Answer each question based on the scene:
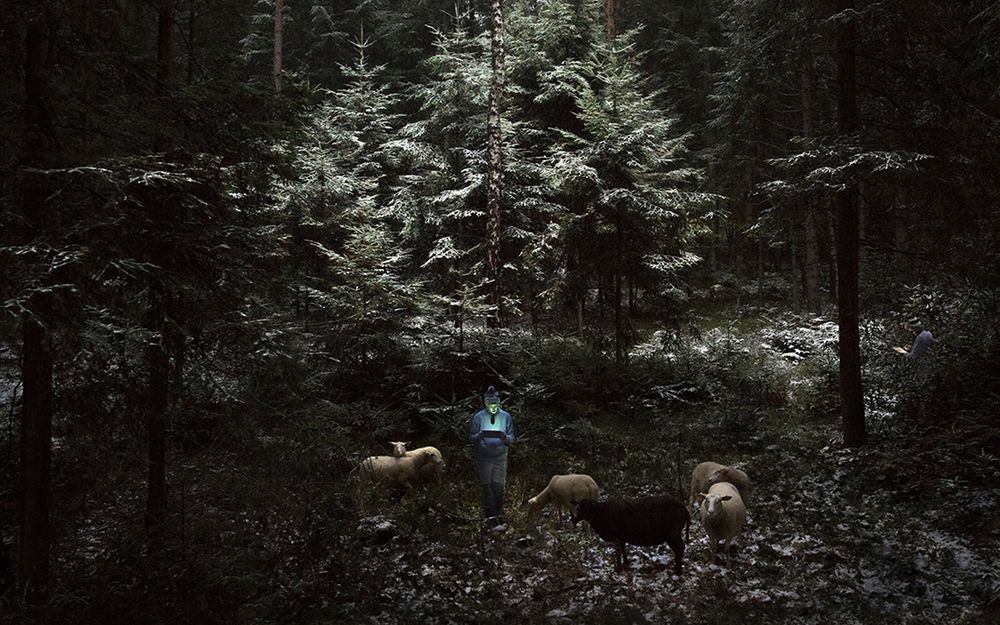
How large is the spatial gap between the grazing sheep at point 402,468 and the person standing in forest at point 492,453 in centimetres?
185

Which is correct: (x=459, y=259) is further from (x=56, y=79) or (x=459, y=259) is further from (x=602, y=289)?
(x=56, y=79)

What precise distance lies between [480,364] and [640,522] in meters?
8.03

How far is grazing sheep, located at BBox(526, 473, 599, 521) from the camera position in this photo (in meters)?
9.24

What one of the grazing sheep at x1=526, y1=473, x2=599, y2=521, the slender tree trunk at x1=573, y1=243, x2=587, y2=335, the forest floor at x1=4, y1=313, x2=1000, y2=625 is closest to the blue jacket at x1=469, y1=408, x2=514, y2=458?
the grazing sheep at x1=526, y1=473, x2=599, y2=521

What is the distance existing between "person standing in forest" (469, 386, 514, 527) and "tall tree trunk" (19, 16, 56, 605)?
5948 millimetres

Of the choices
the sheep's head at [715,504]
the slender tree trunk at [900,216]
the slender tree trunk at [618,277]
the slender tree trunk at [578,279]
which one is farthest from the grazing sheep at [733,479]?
the slender tree trunk at [578,279]

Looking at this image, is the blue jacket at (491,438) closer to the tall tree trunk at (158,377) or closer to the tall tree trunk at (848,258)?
the tall tree trunk at (158,377)

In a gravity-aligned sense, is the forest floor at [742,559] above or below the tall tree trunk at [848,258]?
below

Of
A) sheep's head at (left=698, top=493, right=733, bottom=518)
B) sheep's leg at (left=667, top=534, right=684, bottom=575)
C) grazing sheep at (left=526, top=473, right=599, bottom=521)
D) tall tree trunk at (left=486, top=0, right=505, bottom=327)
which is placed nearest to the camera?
sheep's leg at (left=667, top=534, right=684, bottom=575)

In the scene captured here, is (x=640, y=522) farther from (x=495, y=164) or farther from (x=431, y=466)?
(x=495, y=164)

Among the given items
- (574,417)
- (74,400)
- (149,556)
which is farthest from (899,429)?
(74,400)

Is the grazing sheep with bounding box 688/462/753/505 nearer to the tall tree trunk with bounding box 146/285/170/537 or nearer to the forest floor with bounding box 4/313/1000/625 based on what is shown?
the forest floor with bounding box 4/313/1000/625

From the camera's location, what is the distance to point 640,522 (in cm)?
757

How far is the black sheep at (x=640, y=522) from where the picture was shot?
24.7 ft
